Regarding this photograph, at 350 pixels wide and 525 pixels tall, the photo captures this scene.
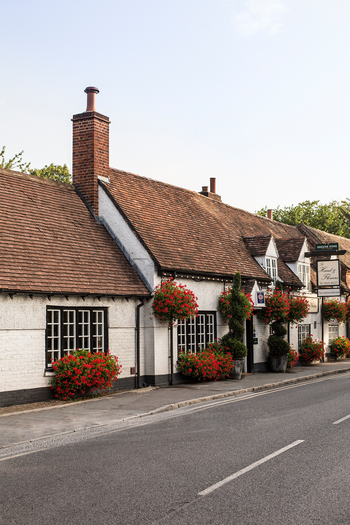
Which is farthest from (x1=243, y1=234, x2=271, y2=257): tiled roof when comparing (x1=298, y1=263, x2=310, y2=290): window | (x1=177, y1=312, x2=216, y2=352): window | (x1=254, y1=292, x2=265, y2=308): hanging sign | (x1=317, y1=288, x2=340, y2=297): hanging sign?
(x1=317, y1=288, x2=340, y2=297): hanging sign

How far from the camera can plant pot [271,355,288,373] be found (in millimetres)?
23234

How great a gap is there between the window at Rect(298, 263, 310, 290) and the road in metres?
16.9

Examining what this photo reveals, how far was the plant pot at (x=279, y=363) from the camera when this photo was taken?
76.2ft

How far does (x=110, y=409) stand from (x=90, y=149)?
1023 cm

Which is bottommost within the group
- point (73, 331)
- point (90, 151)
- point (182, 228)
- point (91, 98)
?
point (73, 331)

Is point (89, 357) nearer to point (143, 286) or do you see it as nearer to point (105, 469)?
point (143, 286)

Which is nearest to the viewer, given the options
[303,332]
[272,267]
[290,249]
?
[272,267]

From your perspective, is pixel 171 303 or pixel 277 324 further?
pixel 277 324

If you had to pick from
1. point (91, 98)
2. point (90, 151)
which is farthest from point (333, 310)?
point (91, 98)

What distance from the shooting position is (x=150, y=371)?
57.8 ft

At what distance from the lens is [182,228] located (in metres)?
21.8

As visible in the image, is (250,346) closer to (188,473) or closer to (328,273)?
(328,273)

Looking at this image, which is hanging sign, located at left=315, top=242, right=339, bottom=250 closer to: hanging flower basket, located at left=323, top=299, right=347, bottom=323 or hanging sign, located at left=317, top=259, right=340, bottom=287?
hanging sign, located at left=317, top=259, right=340, bottom=287

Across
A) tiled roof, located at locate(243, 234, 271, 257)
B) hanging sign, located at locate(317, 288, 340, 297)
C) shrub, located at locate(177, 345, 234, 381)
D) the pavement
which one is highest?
tiled roof, located at locate(243, 234, 271, 257)
